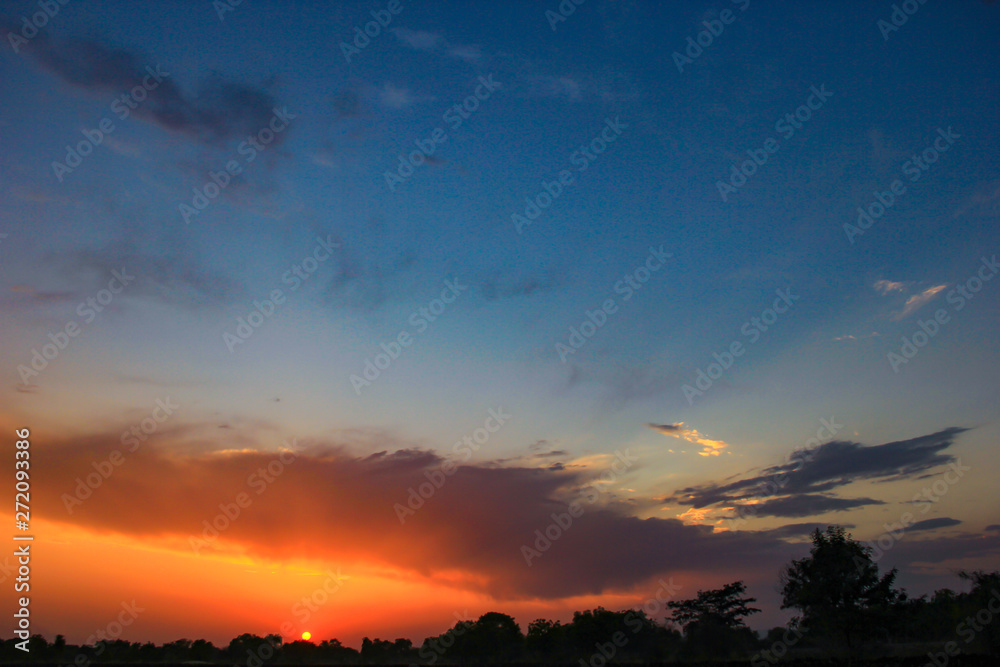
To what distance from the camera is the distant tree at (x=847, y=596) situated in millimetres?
47969

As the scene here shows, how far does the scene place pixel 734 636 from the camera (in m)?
62.4

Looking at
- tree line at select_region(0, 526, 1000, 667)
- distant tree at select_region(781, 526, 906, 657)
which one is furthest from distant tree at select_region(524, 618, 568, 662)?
distant tree at select_region(781, 526, 906, 657)

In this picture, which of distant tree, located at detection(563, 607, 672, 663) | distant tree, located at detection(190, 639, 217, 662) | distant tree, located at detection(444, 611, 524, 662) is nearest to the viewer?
distant tree, located at detection(563, 607, 672, 663)

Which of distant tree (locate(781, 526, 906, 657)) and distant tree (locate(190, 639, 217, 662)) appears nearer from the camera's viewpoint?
distant tree (locate(781, 526, 906, 657))

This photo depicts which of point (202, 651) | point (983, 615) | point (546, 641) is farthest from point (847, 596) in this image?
point (202, 651)

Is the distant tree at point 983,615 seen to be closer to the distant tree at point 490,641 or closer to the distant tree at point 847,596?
the distant tree at point 847,596

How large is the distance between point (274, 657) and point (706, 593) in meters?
62.0

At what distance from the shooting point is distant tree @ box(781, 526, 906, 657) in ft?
157

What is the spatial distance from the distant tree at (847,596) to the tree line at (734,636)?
82 mm

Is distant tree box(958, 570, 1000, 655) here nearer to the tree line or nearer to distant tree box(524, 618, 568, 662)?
the tree line

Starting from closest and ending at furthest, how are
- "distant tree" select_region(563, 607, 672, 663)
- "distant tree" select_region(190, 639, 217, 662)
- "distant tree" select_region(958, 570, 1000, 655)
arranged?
"distant tree" select_region(958, 570, 1000, 655) → "distant tree" select_region(563, 607, 672, 663) → "distant tree" select_region(190, 639, 217, 662)

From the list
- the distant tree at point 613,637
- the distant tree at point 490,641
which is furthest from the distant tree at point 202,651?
the distant tree at point 613,637

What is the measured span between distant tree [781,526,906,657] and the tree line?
3.2 inches

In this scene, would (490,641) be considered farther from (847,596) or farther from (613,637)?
(847,596)
